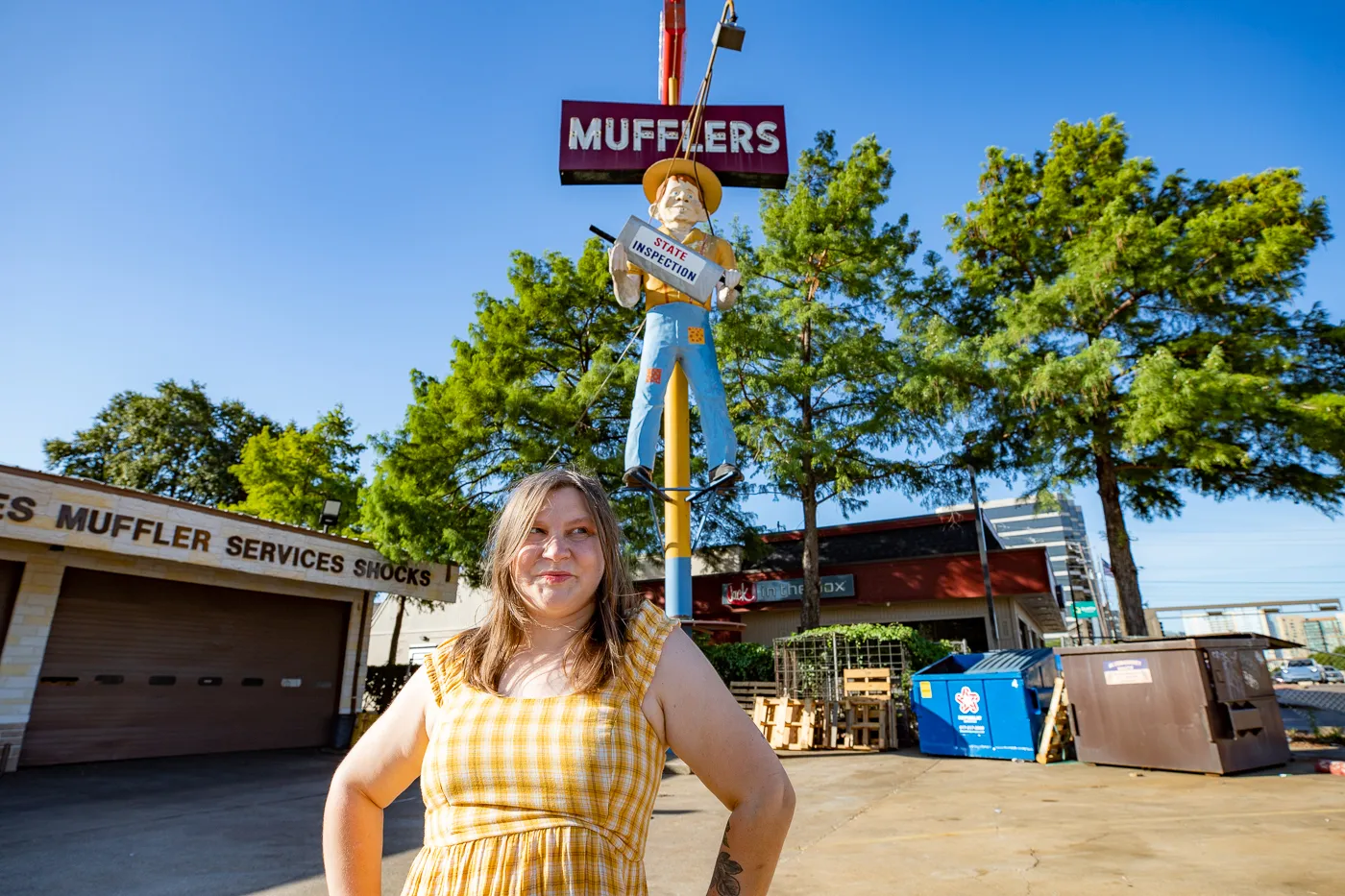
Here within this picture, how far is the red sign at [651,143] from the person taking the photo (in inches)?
315

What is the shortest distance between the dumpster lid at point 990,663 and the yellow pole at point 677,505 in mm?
8024

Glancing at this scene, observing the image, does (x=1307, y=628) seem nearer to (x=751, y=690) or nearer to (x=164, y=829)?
(x=751, y=690)

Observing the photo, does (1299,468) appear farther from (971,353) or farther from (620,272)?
(620,272)

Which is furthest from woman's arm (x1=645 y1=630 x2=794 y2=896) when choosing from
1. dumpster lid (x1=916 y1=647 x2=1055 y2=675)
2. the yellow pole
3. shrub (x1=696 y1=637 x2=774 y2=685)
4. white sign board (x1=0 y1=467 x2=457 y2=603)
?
shrub (x1=696 y1=637 x2=774 y2=685)

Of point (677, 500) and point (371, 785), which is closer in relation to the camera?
point (371, 785)

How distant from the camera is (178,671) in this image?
13.1m

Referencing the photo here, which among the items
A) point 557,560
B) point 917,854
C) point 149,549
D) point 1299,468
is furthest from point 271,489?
point 1299,468

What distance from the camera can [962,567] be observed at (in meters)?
21.0

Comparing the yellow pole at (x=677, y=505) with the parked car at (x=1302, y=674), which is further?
the parked car at (x=1302, y=674)

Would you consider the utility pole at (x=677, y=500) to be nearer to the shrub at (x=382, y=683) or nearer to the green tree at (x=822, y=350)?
the green tree at (x=822, y=350)

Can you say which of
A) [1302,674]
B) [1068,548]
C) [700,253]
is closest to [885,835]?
[700,253]

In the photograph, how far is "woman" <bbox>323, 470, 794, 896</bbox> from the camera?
1361 mm

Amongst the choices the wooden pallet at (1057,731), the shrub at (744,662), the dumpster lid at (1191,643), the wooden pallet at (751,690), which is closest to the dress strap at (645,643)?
the dumpster lid at (1191,643)

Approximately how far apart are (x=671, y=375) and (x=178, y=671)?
493 inches
